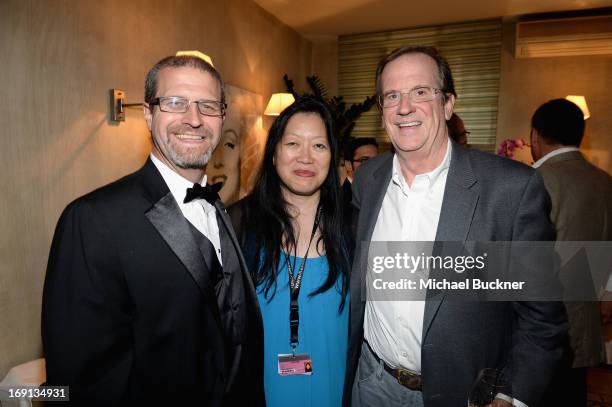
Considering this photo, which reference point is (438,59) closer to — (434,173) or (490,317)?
(434,173)

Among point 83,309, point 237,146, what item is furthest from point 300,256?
point 237,146

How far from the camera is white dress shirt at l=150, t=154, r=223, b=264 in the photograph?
1.45m

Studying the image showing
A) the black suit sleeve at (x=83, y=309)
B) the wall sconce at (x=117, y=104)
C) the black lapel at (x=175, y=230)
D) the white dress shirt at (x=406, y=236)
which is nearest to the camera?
the black suit sleeve at (x=83, y=309)

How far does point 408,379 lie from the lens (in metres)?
1.61

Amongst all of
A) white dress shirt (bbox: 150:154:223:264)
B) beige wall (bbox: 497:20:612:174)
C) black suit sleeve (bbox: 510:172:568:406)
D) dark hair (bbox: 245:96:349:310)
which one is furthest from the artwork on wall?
beige wall (bbox: 497:20:612:174)

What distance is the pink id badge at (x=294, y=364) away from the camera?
5.85 feet

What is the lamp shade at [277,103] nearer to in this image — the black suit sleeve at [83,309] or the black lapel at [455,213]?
the black lapel at [455,213]

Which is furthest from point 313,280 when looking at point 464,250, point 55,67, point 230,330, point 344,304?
point 55,67

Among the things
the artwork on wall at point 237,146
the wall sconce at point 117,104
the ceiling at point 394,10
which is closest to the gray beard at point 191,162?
the wall sconce at point 117,104

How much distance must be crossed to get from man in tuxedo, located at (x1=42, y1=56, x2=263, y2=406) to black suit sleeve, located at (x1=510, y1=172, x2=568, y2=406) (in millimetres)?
1063

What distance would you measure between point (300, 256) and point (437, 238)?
71cm

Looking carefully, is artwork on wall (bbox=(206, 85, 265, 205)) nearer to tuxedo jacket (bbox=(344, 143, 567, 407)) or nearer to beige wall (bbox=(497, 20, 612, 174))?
tuxedo jacket (bbox=(344, 143, 567, 407))

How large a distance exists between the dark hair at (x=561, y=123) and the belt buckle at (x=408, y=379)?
2.14m

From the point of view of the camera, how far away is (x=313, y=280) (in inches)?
73.4
